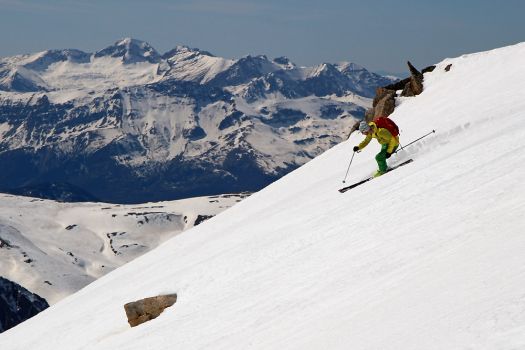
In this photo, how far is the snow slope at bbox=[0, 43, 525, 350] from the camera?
1023 centimetres

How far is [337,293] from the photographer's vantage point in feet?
44.1

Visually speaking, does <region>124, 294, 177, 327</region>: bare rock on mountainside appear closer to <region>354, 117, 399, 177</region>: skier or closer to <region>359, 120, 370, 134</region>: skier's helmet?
<region>354, 117, 399, 177</region>: skier

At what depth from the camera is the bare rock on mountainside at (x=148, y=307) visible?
19.4 meters

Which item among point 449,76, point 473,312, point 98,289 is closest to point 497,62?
point 449,76

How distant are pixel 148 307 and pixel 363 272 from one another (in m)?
8.13

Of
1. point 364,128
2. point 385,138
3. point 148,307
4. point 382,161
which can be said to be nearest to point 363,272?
point 148,307

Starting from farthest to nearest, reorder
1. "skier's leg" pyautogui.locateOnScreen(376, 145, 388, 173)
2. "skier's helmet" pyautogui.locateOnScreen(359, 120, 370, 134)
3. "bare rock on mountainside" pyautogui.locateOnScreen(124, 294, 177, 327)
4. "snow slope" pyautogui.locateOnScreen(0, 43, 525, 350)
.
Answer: "skier's leg" pyautogui.locateOnScreen(376, 145, 388, 173) < "skier's helmet" pyautogui.locateOnScreen(359, 120, 370, 134) < "bare rock on mountainside" pyautogui.locateOnScreen(124, 294, 177, 327) < "snow slope" pyautogui.locateOnScreen(0, 43, 525, 350)

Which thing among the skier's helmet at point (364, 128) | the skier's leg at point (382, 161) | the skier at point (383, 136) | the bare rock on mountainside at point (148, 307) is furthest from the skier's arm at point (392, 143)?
the bare rock on mountainside at point (148, 307)

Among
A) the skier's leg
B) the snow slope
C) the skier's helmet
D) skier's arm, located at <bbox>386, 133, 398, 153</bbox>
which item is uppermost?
the skier's helmet

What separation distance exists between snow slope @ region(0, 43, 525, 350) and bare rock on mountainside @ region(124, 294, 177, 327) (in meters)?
0.40

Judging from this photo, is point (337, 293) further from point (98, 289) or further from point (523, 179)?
point (98, 289)

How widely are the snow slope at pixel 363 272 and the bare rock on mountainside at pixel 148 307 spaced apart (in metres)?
0.40

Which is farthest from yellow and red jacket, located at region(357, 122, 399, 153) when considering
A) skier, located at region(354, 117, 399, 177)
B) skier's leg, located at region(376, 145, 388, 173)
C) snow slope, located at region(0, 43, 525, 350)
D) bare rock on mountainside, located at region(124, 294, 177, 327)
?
bare rock on mountainside, located at region(124, 294, 177, 327)

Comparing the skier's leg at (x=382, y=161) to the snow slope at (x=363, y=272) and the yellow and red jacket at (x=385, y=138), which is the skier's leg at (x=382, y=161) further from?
the snow slope at (x=363, y=272)
